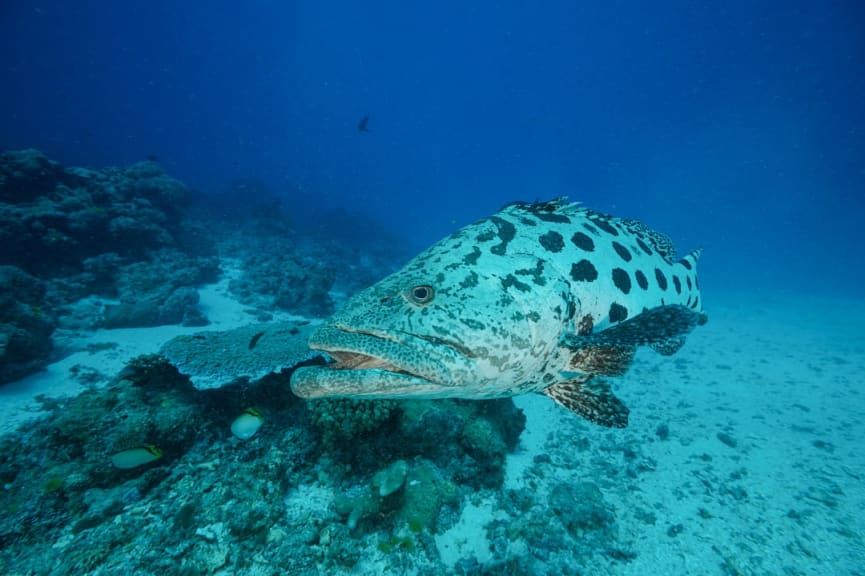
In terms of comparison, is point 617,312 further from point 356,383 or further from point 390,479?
point 390,479

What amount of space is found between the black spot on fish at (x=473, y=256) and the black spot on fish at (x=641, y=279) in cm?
204

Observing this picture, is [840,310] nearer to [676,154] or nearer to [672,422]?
[672,422]

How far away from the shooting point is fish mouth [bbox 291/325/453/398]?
2.25 m

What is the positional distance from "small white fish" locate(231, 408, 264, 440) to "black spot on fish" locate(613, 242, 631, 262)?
15.1 feet

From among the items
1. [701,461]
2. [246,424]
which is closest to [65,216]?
[246,424]

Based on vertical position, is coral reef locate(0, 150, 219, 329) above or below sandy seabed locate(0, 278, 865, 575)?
above

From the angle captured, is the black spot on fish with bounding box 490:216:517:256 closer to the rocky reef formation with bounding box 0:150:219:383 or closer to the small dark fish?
the small dark fish

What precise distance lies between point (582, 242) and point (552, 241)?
0.41 m

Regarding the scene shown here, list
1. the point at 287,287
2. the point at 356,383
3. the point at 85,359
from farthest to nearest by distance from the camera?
the point at 287,287 → the point at 85,359 → the point at 356,383

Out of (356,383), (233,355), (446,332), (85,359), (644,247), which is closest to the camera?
(356,383)

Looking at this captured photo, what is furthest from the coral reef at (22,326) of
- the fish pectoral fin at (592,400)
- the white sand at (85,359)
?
the fish pectoral fin at (592,400)

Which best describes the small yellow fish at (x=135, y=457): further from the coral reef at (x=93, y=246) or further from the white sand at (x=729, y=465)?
the coral reef at (x=93, y=246)

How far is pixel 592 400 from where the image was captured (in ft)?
10.2

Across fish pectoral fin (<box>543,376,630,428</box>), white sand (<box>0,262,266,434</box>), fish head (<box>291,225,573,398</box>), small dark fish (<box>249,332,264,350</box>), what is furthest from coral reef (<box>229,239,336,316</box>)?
fish pectoral fin (<box>543,376,630,428</box>)
